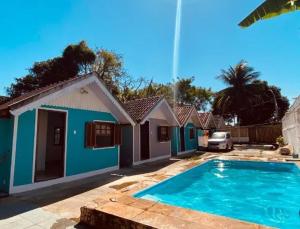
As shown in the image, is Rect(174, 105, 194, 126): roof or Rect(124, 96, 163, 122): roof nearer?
Rect(124, 96, 163, 122): roof

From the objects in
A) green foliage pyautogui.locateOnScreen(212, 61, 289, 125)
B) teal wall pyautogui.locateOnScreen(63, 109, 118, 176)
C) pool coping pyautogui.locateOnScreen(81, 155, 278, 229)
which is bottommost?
pool coping pyautogui.locateOnScreen(81, 155, 278, 229)

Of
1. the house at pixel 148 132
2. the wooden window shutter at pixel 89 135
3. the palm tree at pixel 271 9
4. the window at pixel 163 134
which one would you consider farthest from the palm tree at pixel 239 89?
the palm tree at pixel 271 9

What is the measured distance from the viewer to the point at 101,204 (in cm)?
500

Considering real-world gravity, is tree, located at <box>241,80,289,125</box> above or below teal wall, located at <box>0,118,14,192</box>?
above

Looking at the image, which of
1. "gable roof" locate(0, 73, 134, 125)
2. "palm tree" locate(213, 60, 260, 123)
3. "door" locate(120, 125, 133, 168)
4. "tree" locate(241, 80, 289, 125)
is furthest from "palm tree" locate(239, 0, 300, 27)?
"tree" locate(241, 80, 289, 125)

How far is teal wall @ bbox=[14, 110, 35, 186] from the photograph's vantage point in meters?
6.97

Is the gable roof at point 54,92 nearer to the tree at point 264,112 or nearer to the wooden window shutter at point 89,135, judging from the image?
the wooden window shutter at point 89,135

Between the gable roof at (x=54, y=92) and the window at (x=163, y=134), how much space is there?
13.8 ft

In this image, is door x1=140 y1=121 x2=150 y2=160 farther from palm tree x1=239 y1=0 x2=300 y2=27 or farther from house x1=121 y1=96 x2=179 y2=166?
palm tree x1=239 y1=0 x2=300 y2=27

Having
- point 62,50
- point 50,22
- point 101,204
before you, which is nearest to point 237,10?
point 50,22

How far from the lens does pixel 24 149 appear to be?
7164 millimetres

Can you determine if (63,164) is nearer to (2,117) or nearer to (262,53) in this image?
(2,117)

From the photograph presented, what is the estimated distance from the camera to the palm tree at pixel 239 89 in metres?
33.6

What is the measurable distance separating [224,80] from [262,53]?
25.1 metres
